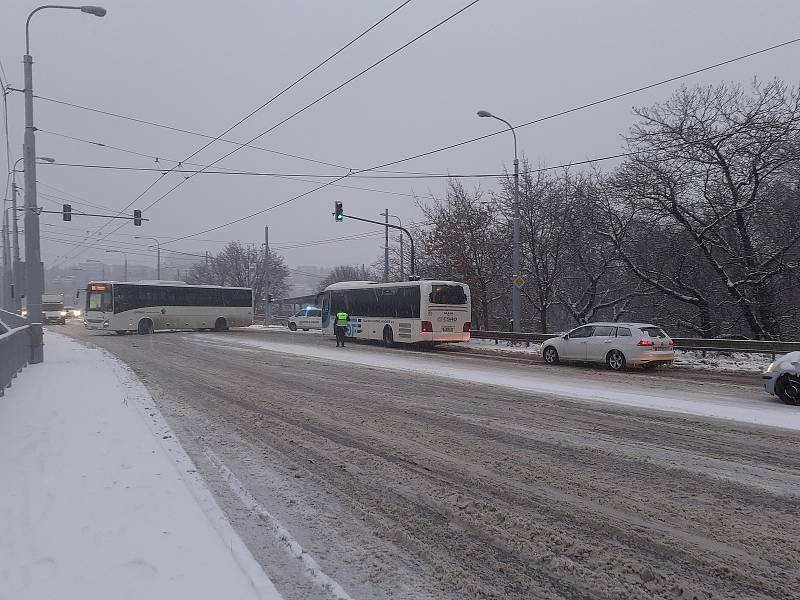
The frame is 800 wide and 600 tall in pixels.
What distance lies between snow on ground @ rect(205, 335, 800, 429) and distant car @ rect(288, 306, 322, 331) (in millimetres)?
25638

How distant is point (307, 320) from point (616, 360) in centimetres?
3136

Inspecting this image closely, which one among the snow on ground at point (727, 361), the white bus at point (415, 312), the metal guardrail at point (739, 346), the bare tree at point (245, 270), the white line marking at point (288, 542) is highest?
the bare tree at point (245, 270)

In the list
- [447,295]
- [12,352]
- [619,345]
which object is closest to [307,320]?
[447,295]

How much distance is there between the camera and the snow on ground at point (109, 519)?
3.76m

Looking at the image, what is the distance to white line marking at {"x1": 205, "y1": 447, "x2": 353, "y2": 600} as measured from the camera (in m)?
3.90

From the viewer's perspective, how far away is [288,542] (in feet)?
15.2

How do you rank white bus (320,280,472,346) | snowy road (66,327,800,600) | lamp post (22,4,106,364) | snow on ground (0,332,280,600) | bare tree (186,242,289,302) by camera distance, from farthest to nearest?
bare tree (186,242,289,302)
white bus (320,280,472,346)
lamp post (22,4,106,364)
snowy road (66,327,800,600)
snow on ground (0,332,280,600)

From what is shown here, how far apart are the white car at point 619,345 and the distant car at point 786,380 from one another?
5465 millimetres

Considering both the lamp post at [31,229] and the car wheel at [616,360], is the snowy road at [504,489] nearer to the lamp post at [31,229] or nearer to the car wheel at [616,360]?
the car wheel at [616,360]

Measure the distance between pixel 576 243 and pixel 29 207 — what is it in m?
23.9

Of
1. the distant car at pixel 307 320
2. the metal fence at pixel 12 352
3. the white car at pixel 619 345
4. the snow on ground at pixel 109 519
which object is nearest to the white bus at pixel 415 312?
the white car at pixel 619 345

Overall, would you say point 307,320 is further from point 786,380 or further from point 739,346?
point 786,380

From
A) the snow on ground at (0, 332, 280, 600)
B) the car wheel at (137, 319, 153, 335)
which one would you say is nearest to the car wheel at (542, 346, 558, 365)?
the snow on ground at (0, 332, 280, 600)

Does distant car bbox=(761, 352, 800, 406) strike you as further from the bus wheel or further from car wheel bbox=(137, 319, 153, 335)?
car wheel bbox=(137, 319, 153, 335)
